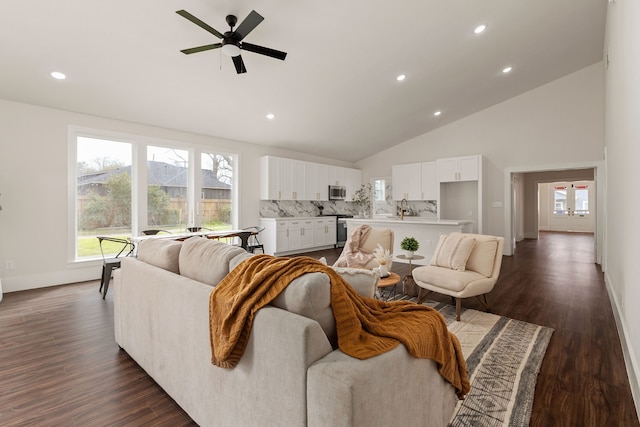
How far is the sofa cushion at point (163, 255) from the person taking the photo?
2047mm

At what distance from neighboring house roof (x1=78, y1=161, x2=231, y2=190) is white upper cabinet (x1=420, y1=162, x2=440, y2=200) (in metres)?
5.06

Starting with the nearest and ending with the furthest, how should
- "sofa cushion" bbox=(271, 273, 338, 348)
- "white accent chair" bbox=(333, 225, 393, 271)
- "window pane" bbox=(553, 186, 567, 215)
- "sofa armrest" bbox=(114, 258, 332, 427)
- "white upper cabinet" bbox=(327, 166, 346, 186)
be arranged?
1. "sofa armrest" bbox=(114, 258, 332, 427)
2. "sofa cushion" bbox=(271, 273, 338, 348)
3. "white accent chair" bbox=(333, 225, 393, 271)
4. "white upper cabinet" bbox=(327, 166, 346, 186)
5. "window pane" bbox=(553, 186, 567, 215)

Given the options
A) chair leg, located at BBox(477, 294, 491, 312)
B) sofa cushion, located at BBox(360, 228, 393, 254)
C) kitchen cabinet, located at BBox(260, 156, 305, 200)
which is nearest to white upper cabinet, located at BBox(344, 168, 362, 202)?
kitchen cabinet, located at BBox(260, 156, 305, 200)

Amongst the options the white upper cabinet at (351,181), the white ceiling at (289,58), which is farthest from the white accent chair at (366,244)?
the white upper cabinet at (351,181)

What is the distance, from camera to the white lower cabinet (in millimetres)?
6914

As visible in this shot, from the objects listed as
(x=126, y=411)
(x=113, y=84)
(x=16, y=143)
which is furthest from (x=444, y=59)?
(x=16, y=143)

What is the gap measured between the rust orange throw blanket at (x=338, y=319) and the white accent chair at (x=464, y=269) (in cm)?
173

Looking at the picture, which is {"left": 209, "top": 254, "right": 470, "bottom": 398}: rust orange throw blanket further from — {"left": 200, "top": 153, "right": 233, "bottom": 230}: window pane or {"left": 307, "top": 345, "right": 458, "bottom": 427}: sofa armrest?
{"left": 200, "top": 153, "right": 233, "bottom": 230}: window pane

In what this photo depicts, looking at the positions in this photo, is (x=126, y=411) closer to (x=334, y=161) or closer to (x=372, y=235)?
(x=372, y=235)

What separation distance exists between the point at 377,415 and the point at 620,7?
13.5 ft

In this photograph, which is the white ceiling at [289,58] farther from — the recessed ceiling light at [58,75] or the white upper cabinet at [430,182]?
the white upper cabinet at [430,182]

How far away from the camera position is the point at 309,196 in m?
7.93

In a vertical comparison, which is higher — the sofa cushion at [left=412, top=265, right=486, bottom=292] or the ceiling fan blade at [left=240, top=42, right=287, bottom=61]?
the ceiling fan blade at [left=240, top=42, right=287, bottom=61]

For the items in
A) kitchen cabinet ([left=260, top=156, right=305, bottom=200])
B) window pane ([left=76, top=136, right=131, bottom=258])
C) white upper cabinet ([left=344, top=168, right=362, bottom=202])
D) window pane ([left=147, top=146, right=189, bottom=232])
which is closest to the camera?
window pane ([left=76, top=136, right=131, bottom=258])
